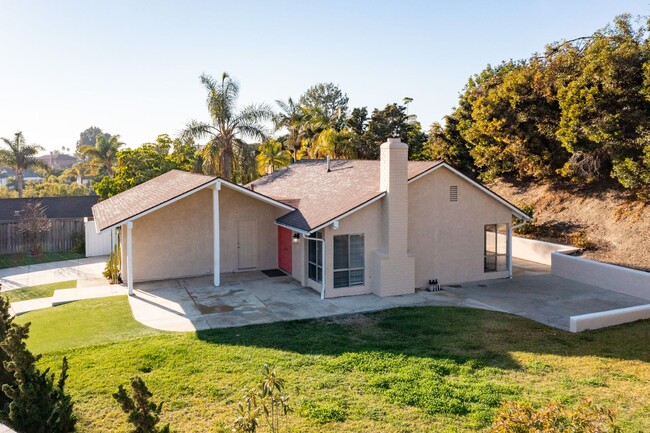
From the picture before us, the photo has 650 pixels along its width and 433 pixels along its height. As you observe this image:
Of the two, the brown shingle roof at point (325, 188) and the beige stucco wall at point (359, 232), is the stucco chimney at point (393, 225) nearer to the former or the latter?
the beige stucco wall at point (359, 232)

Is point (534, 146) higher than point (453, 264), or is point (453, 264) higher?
point (534, 146)


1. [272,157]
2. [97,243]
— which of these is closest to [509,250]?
[272,157]

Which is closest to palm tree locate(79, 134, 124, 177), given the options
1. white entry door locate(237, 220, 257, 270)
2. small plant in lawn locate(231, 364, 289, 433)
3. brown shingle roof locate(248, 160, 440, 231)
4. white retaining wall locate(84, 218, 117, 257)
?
white retaining wall locate(84, 218, 117, 257)

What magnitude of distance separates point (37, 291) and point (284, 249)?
9.26 meters

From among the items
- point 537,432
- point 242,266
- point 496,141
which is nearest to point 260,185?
point 242,266

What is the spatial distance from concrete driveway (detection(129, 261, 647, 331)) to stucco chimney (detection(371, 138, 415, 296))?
1.77ft

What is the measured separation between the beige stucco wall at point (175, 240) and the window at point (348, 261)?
5874 millimetres

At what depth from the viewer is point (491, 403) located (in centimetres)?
842

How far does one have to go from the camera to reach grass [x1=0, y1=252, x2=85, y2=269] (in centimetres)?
2334

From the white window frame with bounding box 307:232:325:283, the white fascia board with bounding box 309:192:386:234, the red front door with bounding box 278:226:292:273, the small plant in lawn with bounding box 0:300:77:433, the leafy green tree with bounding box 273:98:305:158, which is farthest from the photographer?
the leafy green tree with bounding box 273:98:305:158

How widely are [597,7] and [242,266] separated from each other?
1814cm

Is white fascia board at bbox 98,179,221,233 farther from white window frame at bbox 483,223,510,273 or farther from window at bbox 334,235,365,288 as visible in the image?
white window frame at bbox 483,223,510,273

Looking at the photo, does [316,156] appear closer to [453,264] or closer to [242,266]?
[242,266]

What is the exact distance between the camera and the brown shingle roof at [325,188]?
54.1 feet
